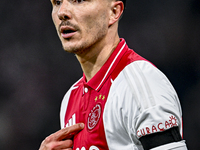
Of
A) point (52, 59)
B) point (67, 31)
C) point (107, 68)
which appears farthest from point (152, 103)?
point (52, 59)

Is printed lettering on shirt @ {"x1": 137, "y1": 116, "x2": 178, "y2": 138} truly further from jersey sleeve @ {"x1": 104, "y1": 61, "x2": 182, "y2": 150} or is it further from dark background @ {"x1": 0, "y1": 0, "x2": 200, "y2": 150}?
dark background @ {"x1": 0, "y1": 0, "x2": 200, "y2": 150}

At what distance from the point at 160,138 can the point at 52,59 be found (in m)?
2.14

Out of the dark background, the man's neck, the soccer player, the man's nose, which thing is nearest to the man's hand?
the soccer player

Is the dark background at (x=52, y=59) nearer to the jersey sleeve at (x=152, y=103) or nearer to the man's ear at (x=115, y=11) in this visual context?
the man's ear at (x=115, y=11)

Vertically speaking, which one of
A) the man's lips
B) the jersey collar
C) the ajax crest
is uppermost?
the man's lips

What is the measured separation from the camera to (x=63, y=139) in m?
1.03

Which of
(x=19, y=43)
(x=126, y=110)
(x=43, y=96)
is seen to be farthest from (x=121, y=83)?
(x=19, y=43)

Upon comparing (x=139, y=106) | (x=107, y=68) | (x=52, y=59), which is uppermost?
(x=52, y=59)

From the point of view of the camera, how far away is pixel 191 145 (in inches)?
88.7

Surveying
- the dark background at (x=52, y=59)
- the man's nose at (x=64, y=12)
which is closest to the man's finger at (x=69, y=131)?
the man's nose at (x=64, y=12)

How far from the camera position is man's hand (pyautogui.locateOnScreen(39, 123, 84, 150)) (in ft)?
3.16

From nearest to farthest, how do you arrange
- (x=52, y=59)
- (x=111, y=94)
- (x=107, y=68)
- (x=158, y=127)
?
(x=158, y=127)
(x=111, y=94)
(x=107, y=68)
(x=52, y=59)

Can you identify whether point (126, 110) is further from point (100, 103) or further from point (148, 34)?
point (148, 34)

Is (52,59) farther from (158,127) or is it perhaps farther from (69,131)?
(158,127)
